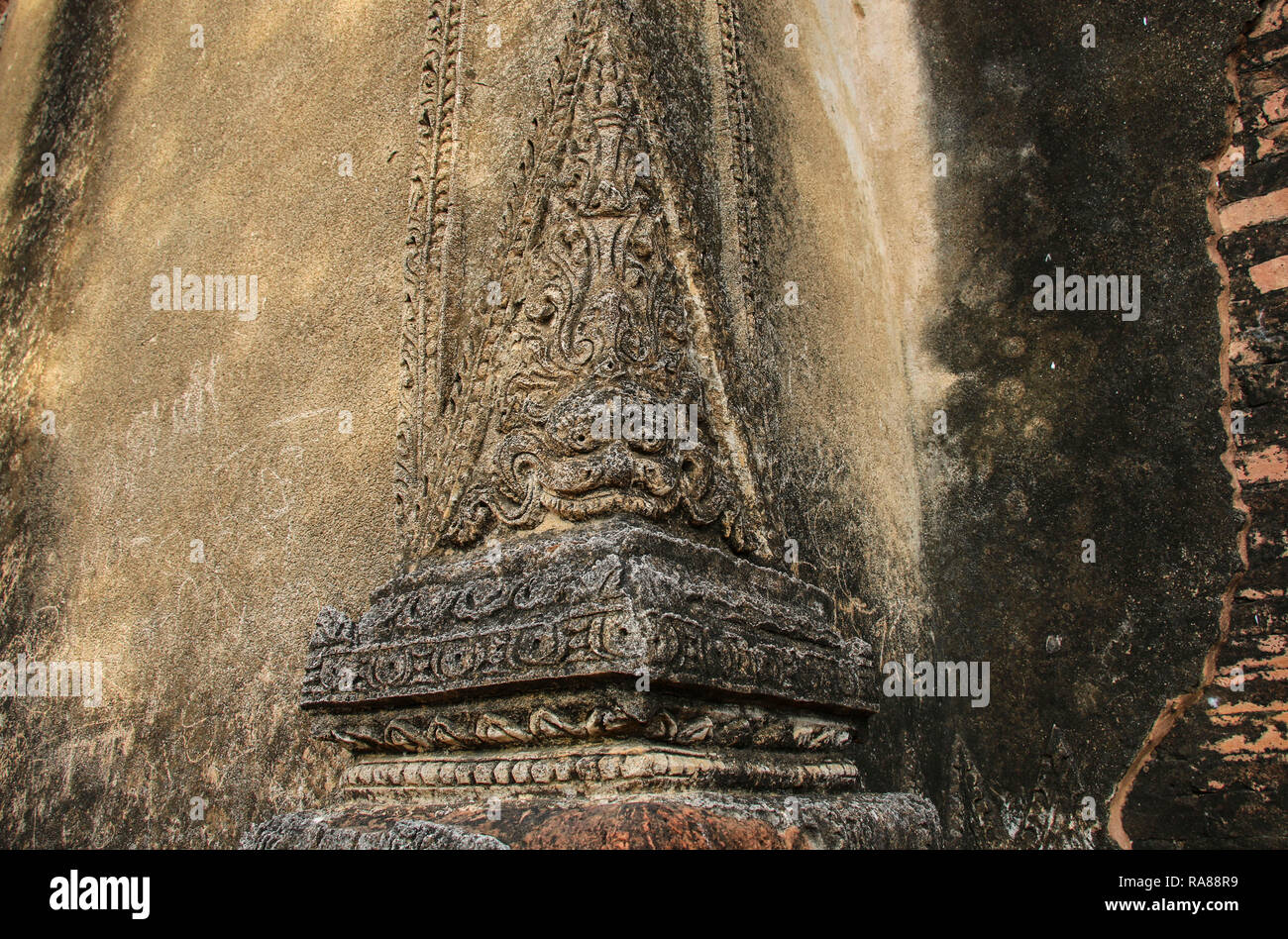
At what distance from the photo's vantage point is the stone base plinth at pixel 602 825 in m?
1.82

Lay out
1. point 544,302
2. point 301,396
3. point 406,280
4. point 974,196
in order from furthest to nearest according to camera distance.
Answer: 1. point 974,196
2. point 301,396
3. point 406,280
4. point 544,302

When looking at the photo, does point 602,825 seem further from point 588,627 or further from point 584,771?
point 588,627

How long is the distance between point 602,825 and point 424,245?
164cm

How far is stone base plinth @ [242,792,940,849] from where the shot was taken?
5.98 ft

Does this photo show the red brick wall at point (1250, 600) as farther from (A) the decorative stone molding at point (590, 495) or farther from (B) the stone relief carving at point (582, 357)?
(B) the stone relief carving at point (582, 357)

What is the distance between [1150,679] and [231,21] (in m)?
4.03

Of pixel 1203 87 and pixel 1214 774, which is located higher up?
pixel 1203 87

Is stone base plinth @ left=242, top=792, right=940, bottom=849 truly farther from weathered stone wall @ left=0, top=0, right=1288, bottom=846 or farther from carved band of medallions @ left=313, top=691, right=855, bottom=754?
weathered stone wall @ left=0, top=0, right=1288, bottom=846

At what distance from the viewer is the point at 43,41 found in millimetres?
4973

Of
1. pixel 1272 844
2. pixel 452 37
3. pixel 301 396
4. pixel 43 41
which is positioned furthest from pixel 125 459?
pixel 1272 844

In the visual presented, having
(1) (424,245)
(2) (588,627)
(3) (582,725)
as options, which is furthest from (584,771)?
(1) (424,245)

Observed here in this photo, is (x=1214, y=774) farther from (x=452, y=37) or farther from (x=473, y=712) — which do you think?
(x=452, y=37)

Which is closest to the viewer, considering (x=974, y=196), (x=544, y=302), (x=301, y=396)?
(x=544, y=302)

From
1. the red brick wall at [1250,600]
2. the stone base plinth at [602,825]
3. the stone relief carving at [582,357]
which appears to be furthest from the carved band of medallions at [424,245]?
the red brick wall at [1250,600]
